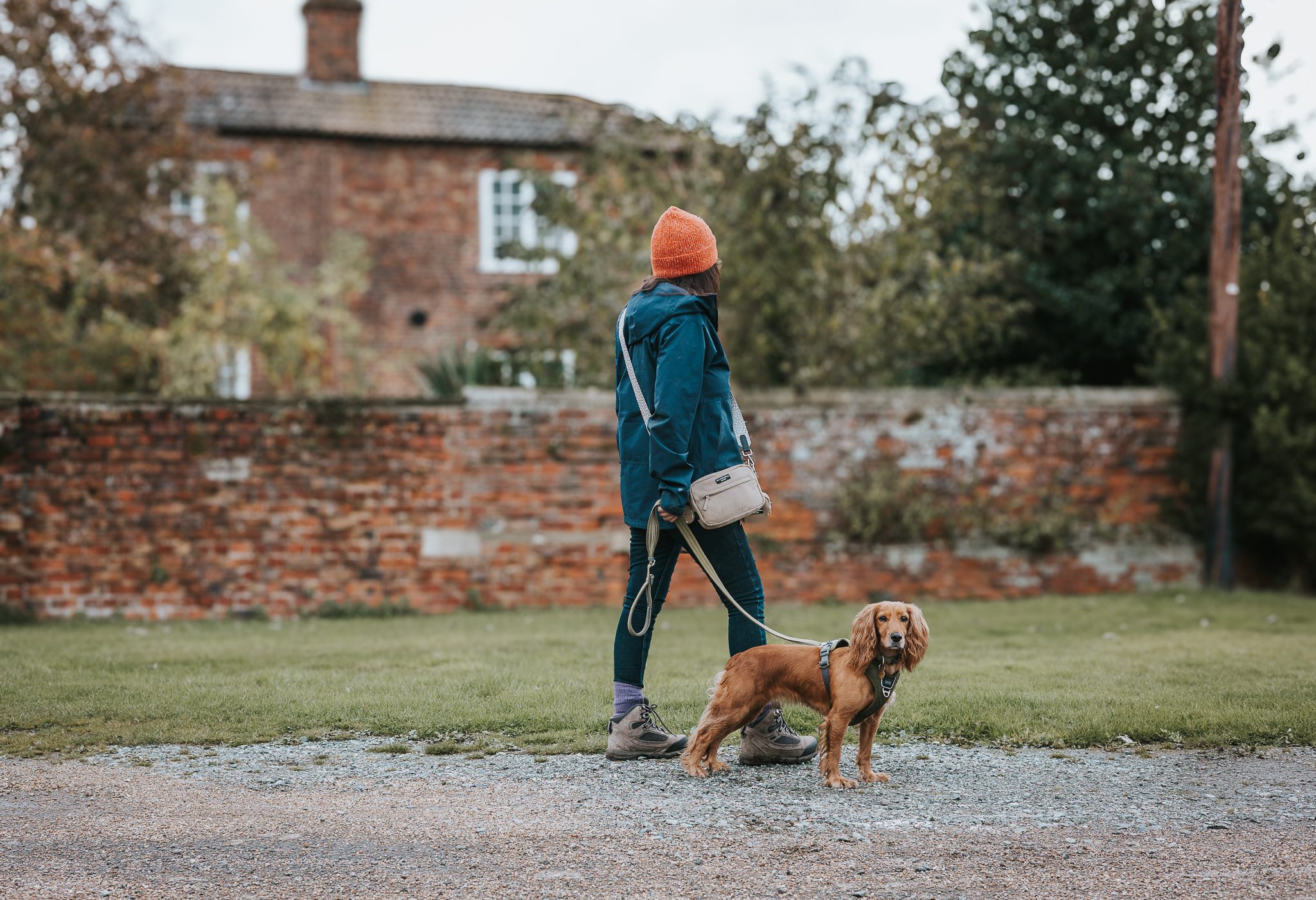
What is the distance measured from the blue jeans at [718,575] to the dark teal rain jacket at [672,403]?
0.13m

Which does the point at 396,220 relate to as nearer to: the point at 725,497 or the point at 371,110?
the point at 371,110

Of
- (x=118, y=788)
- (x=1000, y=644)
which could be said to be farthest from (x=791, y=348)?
(x=118, y=788)

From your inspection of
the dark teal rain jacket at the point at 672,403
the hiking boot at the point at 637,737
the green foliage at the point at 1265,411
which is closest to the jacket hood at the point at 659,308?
the dark teal rain jacket at the point at 672,403

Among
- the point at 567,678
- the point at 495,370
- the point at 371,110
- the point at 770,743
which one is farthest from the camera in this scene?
the point at 371,110

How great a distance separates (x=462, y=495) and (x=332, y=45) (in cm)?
1326

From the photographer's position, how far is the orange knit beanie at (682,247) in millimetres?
4602

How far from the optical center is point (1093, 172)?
13.7 metres

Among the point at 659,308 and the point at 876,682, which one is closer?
the point at 876,682

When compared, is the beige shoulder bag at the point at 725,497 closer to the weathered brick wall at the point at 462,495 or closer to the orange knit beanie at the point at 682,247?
the orange knit beanie at the point at 682,247

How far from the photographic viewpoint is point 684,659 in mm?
6836

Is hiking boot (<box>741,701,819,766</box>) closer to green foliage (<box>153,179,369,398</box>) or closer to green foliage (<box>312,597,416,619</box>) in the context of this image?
green foliage (<box>312,597,416,619</box>)

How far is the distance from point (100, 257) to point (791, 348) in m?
9.45

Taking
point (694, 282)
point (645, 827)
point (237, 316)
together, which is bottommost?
point (645, 827)

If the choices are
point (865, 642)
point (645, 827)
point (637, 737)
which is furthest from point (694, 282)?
point (645, 827)
